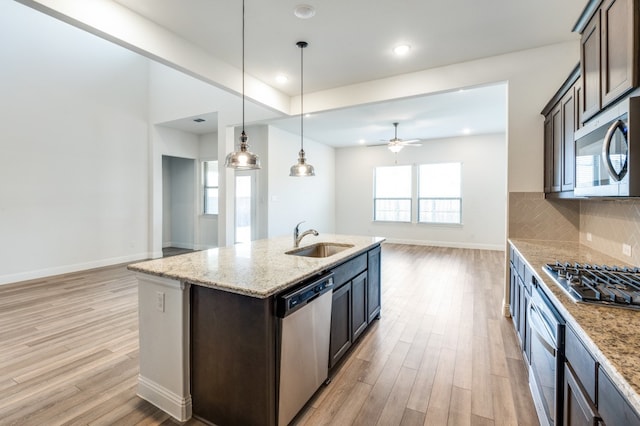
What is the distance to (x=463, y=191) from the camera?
25.7 feet

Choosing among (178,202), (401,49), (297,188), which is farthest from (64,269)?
(401,49)

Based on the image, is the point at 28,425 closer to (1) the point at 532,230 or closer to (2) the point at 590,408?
(2) the point at 590,408

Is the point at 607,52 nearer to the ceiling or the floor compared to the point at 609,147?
nearer to the ceiling

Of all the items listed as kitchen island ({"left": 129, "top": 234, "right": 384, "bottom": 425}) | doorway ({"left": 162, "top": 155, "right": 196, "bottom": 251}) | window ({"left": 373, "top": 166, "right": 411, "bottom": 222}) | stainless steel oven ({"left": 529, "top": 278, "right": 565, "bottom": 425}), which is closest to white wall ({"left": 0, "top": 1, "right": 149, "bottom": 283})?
doorway ({"left": 162, "top": 155, "right": 196, "bottom": 251})

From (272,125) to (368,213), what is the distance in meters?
4.10

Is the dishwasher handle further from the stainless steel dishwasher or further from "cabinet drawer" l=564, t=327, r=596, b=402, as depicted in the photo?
"cabinet drawer" l=564, t=327, r=596, b=402

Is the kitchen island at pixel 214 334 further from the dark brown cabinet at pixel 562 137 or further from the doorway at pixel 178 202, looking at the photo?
the doorway at pixel 178 202

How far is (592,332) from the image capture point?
3.44 ft

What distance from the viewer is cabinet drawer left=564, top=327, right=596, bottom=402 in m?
1.01

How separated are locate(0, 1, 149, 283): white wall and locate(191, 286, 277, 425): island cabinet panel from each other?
4.88m

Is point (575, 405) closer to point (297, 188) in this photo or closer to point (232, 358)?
point (232, 358)

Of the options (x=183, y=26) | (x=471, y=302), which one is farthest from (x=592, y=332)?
(x=183, y=26)

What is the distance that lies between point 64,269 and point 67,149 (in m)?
2.09

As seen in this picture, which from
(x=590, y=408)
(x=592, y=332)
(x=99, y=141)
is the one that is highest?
(x=99, y=141)
